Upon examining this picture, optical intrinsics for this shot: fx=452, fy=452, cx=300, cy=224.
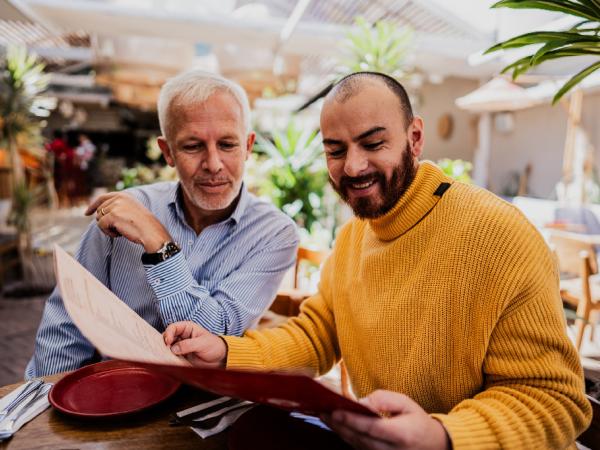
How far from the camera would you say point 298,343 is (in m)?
1.23

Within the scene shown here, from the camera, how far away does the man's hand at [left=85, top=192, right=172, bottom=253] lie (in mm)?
1264

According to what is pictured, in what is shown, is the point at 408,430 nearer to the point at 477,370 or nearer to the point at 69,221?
the point at 477,370

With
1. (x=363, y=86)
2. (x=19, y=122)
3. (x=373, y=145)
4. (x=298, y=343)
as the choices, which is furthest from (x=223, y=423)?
(x=19, y=122)

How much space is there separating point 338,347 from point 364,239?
1.10 feet

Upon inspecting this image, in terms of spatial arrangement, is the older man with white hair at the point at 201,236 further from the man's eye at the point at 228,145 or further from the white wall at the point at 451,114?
the white wall at the point at 451,114

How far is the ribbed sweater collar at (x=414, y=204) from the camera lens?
3.58 ft

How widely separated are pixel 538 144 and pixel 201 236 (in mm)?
9499

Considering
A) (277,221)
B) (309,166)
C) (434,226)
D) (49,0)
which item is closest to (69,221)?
(49,0)

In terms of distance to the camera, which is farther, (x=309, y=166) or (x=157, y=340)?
(x=309, y=166)

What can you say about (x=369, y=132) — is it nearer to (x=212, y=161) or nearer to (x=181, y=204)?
(x=212, y=161)

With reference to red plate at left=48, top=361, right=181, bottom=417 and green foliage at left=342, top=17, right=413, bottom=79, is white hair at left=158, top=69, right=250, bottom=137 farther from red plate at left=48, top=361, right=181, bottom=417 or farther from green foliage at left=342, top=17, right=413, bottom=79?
green foliage at left=342, top=17, right=413, bottom=79

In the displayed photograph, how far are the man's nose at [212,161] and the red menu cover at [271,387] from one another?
866 mm

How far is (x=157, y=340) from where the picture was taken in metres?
0.98

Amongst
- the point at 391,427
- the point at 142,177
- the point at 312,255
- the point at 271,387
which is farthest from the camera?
the point at 142,177
